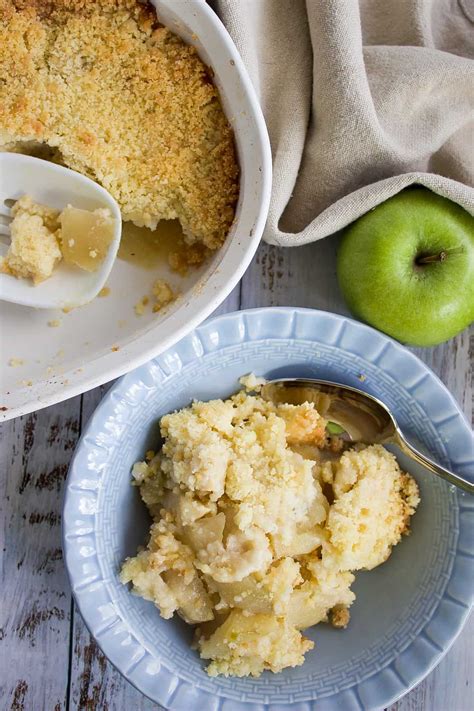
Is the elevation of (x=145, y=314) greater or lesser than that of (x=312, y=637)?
greater

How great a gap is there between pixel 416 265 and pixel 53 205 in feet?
2.27

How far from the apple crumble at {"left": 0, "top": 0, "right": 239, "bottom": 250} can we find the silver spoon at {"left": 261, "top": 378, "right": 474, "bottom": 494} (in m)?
0.40

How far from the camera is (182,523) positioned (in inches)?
54.0

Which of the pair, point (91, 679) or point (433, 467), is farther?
point (91, 679)

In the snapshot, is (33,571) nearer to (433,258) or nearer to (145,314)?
(145,314)

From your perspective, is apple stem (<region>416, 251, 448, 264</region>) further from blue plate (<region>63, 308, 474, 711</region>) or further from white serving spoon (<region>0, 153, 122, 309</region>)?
white serving spoon (<region>0, 153, 122, 309</region>)

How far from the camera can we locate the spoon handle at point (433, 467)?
1401 millimetres

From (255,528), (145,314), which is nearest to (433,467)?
(255,528)

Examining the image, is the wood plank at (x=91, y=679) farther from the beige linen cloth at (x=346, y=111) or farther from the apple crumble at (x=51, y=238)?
the beige linen cloth at (x=346, y=111)

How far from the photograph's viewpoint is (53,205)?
1.38 metres

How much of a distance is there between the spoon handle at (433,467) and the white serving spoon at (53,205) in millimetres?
646

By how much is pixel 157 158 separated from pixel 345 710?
106cm

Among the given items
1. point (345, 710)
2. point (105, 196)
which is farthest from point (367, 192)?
point (345, 710)

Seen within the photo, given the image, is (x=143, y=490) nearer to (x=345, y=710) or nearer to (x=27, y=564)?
(x=27, y=564)
